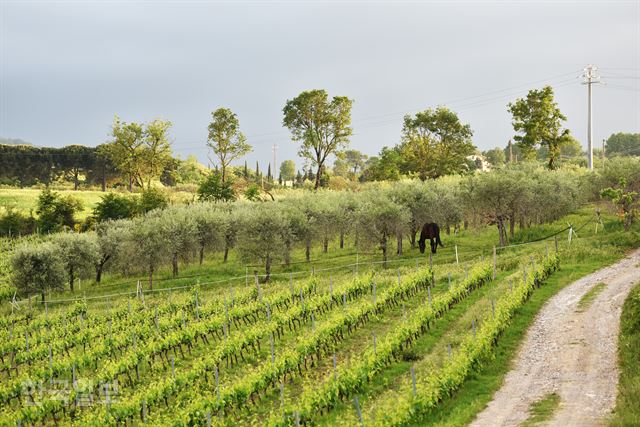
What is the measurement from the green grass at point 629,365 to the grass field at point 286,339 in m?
4.89

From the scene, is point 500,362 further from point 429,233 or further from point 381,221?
point 429,233

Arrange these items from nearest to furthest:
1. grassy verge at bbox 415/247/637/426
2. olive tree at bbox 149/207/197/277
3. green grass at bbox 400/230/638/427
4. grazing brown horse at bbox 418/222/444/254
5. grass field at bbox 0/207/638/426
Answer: grassy verge at bbox 415/247/637/426 → green grass at bbox 400/230/638/427 → grass field at bbox 0/207/638/426 → grazing brown horse at bbox 418/222/444/254 → olive tree at bbox 149/207/197/277

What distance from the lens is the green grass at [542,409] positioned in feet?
70.2

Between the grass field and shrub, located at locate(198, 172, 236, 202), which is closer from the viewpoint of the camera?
the grass field

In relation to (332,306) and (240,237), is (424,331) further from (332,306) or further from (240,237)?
(240,237)

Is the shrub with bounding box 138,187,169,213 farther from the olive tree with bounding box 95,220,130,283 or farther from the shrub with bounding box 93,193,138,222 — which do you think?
the olive tree with bounding box 95,220,130,283

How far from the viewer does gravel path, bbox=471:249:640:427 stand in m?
22.3

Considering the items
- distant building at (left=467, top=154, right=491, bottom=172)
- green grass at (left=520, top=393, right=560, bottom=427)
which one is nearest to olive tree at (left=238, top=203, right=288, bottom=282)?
green grass at (left=520, top=393, right=560, bottom=427)

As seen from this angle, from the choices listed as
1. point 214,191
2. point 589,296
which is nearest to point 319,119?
point 214,191

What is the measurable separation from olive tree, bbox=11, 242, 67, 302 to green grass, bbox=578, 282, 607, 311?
50773 millimetres

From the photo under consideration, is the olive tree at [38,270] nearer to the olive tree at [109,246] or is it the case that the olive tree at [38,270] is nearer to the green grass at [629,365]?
the olive tree at [109,246]

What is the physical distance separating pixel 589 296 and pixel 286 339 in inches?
725

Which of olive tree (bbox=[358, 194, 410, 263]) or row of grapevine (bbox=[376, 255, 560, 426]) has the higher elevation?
olive tree (bbox=[358, 194, 410, 263])

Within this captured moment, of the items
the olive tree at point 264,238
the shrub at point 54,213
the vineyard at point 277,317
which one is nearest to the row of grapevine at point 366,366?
the vineyard at point 277,317
